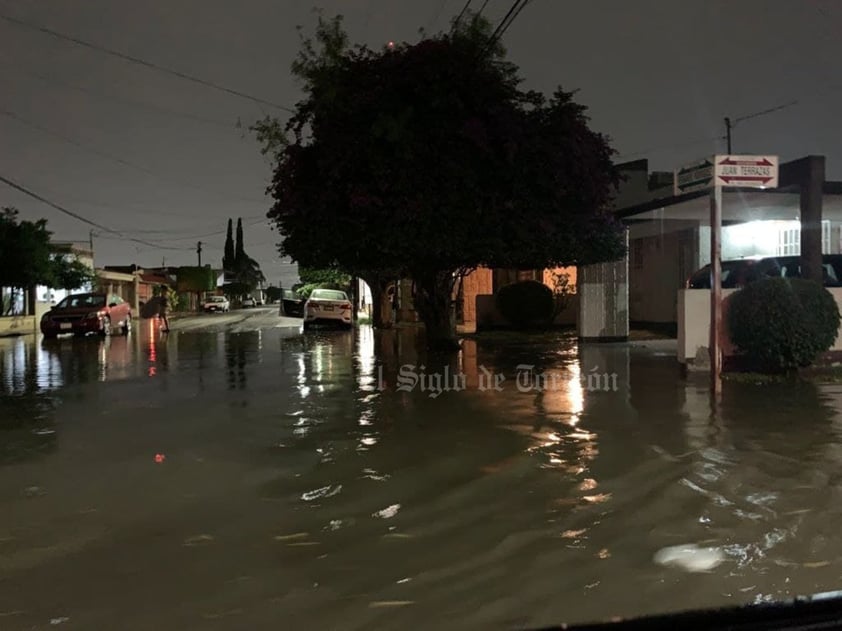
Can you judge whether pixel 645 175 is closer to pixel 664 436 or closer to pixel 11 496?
pixel 664 436

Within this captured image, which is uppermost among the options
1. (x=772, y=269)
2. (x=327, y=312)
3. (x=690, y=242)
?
(x=690, y=242)

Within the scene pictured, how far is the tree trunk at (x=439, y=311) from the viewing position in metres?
17.7

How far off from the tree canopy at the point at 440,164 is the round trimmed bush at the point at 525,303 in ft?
23.9

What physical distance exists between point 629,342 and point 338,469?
47.2ft

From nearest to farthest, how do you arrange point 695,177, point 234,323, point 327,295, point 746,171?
point 746,171 → point 695,177 → point 327,295 → point 234,323

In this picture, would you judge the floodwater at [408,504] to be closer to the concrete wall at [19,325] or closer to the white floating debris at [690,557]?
the white floating debris at [690,557]

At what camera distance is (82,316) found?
84.8 ft

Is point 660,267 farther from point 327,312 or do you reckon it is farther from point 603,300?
point 327,312

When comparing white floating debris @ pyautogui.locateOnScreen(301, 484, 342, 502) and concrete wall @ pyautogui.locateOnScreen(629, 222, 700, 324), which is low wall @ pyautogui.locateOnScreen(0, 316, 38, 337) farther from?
white floating debris @ pyautogui.locateOnScreen(301, 484, 342, 502)

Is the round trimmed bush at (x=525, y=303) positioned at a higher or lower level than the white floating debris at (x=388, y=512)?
higher

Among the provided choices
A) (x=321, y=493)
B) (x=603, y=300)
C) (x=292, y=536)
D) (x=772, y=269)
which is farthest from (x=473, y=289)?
(x=292, y=536)

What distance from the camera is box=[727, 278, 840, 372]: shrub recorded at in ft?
35.6

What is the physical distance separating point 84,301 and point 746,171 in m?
23.8

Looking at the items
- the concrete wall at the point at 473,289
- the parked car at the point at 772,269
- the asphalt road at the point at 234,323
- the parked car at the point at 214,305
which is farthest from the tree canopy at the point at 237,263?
the parked car at the point at 772,269
